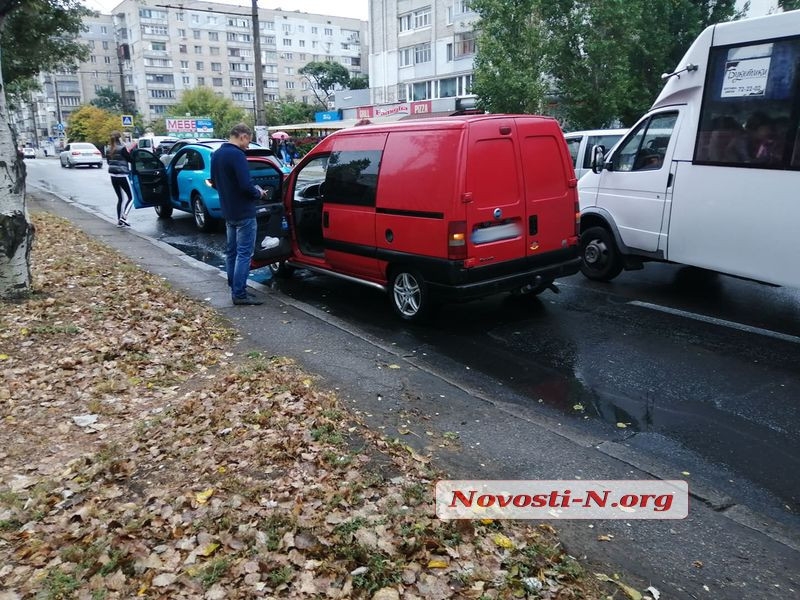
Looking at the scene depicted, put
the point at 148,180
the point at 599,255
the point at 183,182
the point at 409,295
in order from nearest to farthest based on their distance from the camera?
1. the point at 409,295
2. the point at 599,255
3. the point at 183,182
4. the point at 148,180

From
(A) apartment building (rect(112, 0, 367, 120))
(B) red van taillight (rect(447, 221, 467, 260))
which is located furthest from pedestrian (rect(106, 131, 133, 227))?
(A) apartment building (rect(112, 0, 367, 120))

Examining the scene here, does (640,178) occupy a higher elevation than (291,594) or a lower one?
higher

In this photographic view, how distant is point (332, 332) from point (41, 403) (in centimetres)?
278

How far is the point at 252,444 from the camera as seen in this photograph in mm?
4027

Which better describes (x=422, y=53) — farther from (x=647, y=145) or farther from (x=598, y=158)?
(x=647, y=145)

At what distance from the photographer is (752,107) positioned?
6543mm

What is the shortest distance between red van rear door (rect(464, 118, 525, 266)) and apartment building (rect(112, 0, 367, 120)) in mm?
102023

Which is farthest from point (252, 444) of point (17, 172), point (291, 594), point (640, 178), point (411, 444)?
point (640, 178)

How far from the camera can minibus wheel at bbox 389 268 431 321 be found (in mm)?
6855

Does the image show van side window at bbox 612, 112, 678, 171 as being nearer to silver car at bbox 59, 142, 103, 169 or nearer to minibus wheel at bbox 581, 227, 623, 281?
minibus wheel at bbox 581, 227, 623, 281

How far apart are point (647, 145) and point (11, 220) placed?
23.9 feet

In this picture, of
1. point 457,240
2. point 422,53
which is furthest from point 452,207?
point 422,53

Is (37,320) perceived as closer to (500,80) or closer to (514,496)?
(514,496)

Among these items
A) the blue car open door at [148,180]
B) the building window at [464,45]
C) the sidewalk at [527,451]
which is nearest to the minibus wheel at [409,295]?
the sidewalk at [527,451]
